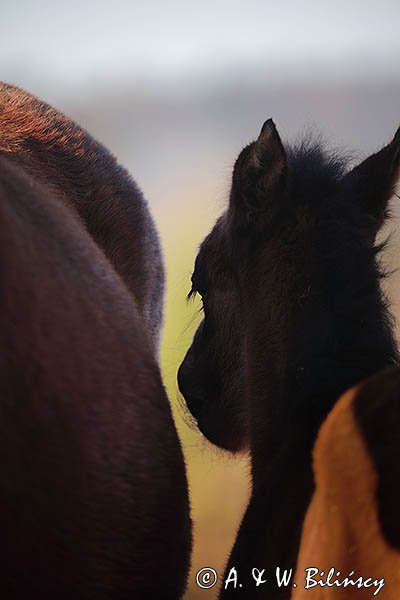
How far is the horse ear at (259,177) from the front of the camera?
5.96 ft

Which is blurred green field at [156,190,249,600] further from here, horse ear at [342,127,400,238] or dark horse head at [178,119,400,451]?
horse ear at [342,127,400,238]

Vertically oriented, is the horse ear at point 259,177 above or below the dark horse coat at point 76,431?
above

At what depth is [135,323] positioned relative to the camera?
1.72 meters

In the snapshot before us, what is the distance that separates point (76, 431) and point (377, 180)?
0.94 m

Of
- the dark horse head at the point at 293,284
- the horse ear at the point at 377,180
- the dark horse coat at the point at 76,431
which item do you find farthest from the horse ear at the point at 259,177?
the dark horse coat at the point at 76,431

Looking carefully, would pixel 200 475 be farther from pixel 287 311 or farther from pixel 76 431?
pixel 76 431

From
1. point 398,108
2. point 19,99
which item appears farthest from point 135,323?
point 398,108

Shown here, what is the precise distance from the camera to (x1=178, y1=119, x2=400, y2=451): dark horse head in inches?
64.4

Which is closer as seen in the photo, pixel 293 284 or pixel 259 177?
pixel 293 284

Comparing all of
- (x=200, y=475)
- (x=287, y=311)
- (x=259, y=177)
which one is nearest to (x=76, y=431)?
(x=287, y=311)

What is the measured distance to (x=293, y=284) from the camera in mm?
1756

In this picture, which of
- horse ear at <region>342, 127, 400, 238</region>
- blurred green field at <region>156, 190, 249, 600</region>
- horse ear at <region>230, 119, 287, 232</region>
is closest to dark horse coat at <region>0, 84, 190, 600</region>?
horse ear at <region>230, 119, 287, 232</region>

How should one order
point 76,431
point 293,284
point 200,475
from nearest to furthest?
point 76,431 < point 293,284 < point 200,475

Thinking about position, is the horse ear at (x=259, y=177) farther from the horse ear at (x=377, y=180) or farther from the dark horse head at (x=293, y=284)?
the horse ear at (x=377, y=180)
